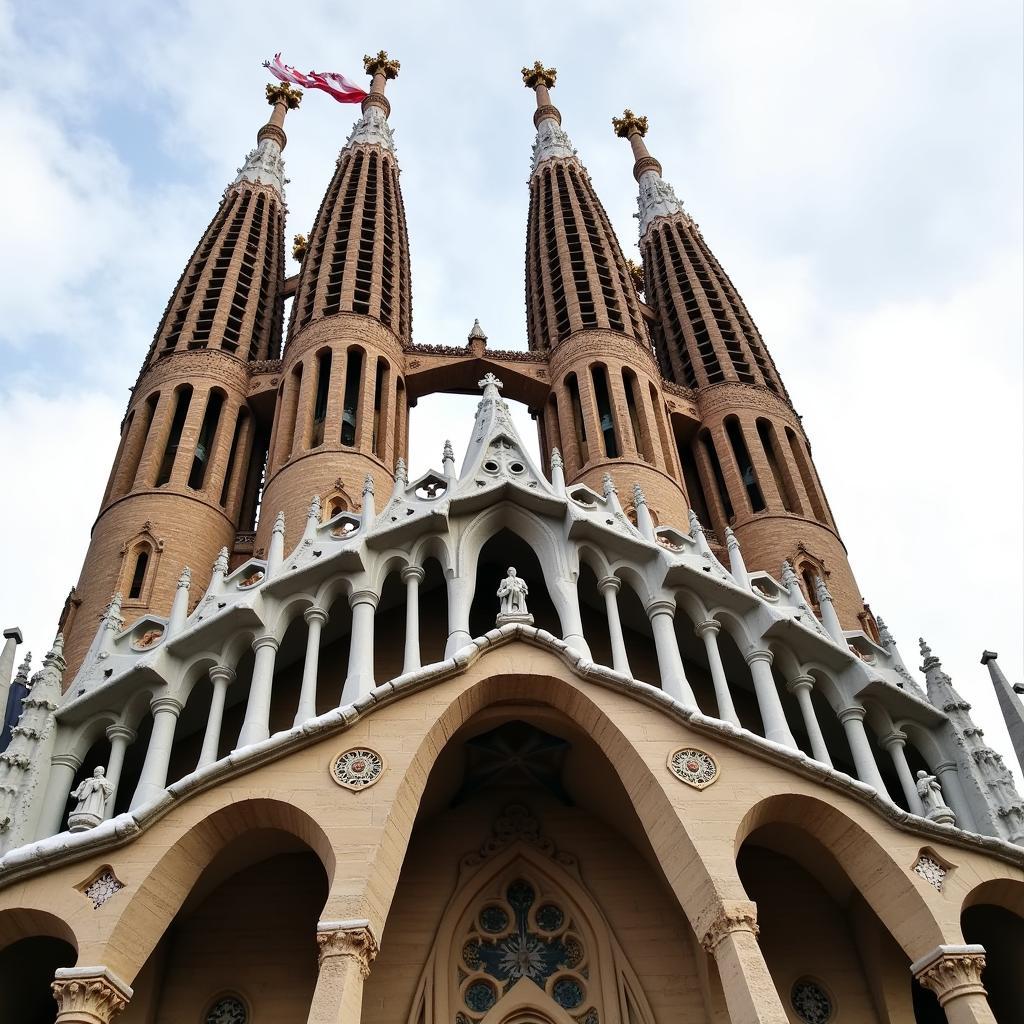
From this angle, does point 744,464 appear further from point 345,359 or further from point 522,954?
point 522,954

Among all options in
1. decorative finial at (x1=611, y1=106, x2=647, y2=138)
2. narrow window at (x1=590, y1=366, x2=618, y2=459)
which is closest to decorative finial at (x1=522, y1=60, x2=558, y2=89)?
decorative finial at (x1=611, y1=106, x2=647, y2=138)

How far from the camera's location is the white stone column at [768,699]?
42.8ft

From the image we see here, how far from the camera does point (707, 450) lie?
24469mm

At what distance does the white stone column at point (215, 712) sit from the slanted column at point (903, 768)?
26.1 ft

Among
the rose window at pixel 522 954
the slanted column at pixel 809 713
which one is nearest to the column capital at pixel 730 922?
the slanted column at pixel 809 713

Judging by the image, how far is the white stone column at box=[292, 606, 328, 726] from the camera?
12.7 meters

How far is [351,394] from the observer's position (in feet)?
75.5

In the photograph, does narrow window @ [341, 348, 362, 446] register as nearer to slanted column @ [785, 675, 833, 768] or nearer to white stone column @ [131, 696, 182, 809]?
white stone column @ [131, 696, 182, 809]

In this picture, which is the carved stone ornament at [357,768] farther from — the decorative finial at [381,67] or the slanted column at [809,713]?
the decorative finial at [381,67]

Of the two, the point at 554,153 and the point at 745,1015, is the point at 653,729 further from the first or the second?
the point at 554,153

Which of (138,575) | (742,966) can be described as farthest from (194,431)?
→ (742,966)

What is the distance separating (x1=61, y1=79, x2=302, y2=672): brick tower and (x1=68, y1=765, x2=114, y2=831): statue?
578 centimetres

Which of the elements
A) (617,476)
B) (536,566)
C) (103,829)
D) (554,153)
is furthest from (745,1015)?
(554,153)

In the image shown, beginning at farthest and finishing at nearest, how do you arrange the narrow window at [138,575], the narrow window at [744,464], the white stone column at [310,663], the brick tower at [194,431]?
the narrow window at [744,464] < the brick tower at [194,431] < the narrow window at [138,575] < the white stone column at [310,663]
